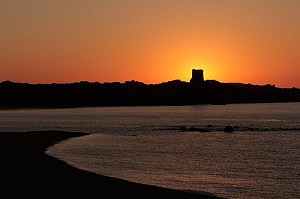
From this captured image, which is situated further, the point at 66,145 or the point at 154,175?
the point at 66,145

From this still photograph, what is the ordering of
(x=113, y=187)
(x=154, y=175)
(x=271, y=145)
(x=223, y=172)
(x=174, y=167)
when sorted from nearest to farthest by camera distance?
(x=113, y=187)
(x=154, y=175)
(x=223, y=172)
(x=174, y=167)
(x=271, y=145)

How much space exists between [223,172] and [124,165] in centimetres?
761

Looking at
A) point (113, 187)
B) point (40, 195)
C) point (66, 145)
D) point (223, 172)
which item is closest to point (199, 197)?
point (113, 187)

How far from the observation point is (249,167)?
135 feet

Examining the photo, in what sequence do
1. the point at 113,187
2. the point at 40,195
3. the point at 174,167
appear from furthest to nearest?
the point at 174,167 → the point at 113,187 → the point at 40,195

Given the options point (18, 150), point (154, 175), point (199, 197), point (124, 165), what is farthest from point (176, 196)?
point (18, 150)

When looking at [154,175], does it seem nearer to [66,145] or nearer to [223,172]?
[223,172]

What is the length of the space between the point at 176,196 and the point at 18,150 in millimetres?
25777

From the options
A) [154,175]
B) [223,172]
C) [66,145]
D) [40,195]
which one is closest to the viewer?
[40,195]

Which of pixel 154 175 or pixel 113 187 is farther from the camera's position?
A: pixel 154 175

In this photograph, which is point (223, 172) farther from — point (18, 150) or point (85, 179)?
point (18, 150)

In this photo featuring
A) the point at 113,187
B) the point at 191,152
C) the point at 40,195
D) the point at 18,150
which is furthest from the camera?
the point at 191,152

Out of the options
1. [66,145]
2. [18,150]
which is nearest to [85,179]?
[18,150]

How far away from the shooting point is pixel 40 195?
24938 mm
